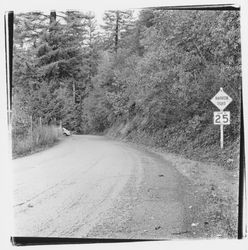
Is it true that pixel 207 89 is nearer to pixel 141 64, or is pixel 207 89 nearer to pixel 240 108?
pixel 240 108

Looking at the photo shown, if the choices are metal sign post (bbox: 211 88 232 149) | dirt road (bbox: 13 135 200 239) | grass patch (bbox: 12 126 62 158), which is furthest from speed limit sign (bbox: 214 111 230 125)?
grass patch (bbox: 12 126 62 158)

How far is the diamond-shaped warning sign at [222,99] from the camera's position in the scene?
144 inches

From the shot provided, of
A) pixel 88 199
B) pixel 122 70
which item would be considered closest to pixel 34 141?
pixel 88 199

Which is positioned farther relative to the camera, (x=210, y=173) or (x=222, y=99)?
(x=210, y=173)

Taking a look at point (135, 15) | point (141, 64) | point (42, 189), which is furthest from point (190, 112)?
point (42, 189)

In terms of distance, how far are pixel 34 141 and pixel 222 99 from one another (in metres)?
1.92

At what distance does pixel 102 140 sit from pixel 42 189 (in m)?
1.06

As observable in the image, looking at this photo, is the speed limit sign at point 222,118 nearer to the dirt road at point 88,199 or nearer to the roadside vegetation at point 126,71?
the roadside vegetation at point 126,71

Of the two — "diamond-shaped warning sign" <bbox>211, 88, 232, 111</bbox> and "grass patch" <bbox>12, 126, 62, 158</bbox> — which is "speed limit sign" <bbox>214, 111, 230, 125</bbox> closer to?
"diamond-shaped warning sign" <bbox>211, 88, 232, 111</bbox>

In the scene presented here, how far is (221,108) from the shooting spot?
3.68 metres

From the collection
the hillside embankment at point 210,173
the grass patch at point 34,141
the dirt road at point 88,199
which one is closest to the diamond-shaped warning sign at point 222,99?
the hillside embankment at point 210,173

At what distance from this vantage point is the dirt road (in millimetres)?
3426

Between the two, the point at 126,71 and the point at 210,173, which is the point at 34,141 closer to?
the point at 126,71

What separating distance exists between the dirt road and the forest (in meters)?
0.23
